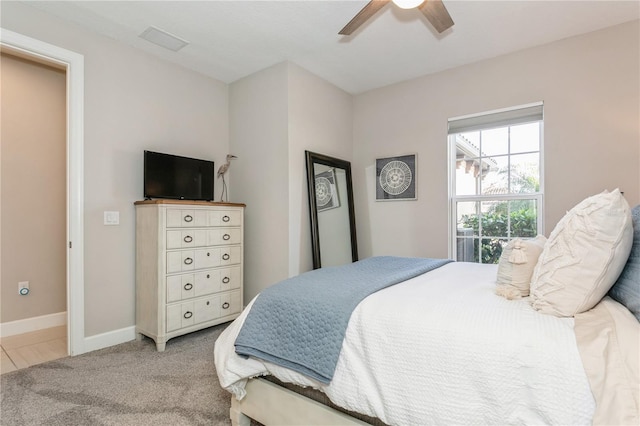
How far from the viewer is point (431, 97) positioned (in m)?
3.46

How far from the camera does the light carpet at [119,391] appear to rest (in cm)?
169

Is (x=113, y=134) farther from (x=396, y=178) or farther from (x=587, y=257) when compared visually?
(x=587, y=257)

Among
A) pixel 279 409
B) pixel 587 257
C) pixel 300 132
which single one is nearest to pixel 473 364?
pixel 587 257

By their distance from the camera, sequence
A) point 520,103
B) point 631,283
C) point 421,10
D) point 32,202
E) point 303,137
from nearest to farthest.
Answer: point 631,283 → point 421,10 → point 520,103 → point 32,202 → point 303,137

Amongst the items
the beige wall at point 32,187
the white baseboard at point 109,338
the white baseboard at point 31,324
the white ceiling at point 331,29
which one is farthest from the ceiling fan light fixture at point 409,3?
the white baseboard at point 31,324

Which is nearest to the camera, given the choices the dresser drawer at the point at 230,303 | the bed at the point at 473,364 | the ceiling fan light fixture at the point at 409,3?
the bed at the point at 473,364

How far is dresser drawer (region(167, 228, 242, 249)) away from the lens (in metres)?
2.63

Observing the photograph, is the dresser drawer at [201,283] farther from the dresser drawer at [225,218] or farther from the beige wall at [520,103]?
the beige wall at [520,103]

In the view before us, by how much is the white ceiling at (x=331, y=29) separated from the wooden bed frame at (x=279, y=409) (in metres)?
2.46

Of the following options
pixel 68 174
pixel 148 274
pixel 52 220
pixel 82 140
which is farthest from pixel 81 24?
pixel 148 274

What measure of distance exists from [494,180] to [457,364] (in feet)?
8.85

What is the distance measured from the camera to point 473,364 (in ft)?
3.24

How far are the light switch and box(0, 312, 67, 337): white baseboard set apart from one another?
4.34 ft

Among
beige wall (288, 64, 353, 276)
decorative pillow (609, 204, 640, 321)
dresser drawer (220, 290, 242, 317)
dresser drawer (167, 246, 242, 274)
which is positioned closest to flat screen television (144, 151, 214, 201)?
dresser drawer (167, 246, 242, 274)
